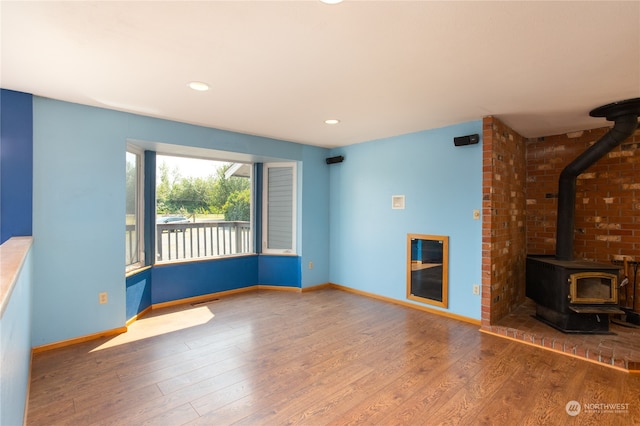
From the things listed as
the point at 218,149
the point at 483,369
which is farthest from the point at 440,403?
the point at 218,149

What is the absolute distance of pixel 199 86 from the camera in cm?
256

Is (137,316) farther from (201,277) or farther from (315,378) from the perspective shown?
(315,378)

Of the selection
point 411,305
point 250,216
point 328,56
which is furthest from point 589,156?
point 250,216

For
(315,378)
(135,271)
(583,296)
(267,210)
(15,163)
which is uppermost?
(15,163)

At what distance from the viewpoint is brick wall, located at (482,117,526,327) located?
3.35 meters

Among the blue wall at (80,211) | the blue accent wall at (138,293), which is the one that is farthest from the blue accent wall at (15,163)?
the blue accent wall at (138,293)

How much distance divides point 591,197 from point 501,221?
1339 mm

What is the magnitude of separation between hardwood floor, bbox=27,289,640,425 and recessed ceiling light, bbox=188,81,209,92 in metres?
2.31

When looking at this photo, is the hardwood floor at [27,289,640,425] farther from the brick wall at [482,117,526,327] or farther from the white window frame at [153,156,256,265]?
the white window frame at [153,156,256,265]

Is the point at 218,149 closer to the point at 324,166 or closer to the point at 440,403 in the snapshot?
the point at 324,166

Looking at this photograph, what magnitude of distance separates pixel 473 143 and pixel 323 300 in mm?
2797

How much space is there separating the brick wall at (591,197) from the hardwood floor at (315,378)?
1813 millimetres

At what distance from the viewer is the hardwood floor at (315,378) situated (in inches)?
77.6

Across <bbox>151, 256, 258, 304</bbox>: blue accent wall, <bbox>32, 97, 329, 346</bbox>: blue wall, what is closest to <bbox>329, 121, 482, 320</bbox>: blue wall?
<bbox>151, 256, 258, 304</bbox>: blue accent wall
